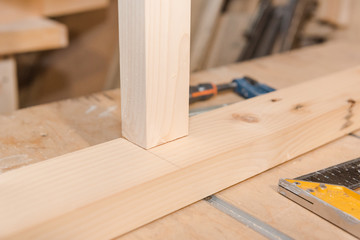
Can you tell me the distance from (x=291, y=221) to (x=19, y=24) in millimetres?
1409

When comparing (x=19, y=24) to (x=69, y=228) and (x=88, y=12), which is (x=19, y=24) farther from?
(x=69, y=228)

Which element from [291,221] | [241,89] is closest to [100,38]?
[241,89]

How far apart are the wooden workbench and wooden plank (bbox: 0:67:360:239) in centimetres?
2

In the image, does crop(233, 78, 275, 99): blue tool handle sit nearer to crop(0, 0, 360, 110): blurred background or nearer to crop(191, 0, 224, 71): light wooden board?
crop(0, 0, 360, 110): blurred background

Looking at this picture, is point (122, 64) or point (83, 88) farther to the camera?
point (83, 88)

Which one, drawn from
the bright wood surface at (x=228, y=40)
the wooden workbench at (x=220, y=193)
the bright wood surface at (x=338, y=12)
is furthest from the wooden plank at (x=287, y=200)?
the bright wood surface at (x=228, y=40)

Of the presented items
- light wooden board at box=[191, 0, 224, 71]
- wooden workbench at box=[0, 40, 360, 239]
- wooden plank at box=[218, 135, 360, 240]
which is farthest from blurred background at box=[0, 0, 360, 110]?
wooden plank at box=[218, 135, 360, 240]

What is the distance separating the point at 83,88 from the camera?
2.49 metres

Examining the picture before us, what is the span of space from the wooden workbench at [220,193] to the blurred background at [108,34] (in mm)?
638

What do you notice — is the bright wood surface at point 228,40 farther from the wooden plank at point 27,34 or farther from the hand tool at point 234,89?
the hand tool at point 234,89

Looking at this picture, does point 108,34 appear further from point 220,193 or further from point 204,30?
point 220,193

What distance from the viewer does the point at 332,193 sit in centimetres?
70

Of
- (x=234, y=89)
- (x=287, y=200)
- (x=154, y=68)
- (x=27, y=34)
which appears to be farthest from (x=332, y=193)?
(x=27, y=34)

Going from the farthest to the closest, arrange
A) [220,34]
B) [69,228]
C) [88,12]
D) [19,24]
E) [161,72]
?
[88,12] < [220,34] < [19,24] < [161,72] < [69,228]
